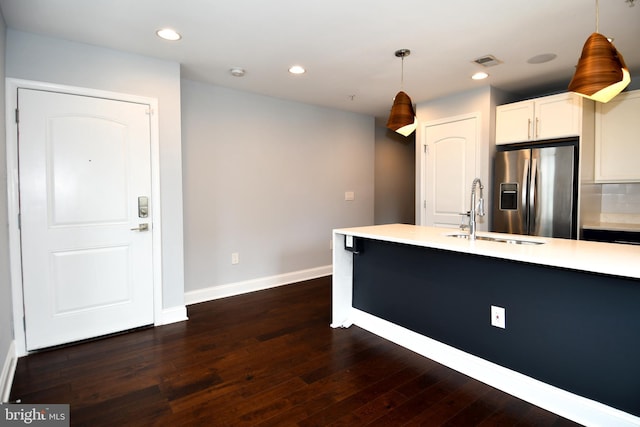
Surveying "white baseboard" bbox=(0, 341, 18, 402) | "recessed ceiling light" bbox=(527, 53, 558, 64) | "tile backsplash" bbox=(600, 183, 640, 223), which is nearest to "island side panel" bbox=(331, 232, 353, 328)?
"white baseboard" bbox=(0, 341, 18, 402)

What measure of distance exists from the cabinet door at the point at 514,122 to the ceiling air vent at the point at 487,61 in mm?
769

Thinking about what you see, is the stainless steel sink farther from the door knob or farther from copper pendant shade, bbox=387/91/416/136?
the door knob

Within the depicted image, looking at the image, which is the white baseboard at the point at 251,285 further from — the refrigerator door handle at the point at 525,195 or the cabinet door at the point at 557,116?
the cabinet door at the point at 557,116

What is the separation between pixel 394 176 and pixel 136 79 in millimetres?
4420

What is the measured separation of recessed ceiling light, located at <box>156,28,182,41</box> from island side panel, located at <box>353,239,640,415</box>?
240 cm

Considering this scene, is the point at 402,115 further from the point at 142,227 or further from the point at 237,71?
the point at 142,227

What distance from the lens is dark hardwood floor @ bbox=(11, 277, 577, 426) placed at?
72.5 inches

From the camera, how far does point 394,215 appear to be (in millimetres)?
6227

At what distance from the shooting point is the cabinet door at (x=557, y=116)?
3.31 meters

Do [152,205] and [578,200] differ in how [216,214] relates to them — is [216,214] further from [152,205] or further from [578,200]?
[578,200]

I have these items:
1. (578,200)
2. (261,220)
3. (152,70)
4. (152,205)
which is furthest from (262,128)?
(578,200)

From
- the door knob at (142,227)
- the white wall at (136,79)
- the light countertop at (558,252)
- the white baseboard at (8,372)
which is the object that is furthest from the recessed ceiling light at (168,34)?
the white baseboard at (8,372)

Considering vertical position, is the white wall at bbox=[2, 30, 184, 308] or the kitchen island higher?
the white wall at bbox=[2, 30, 184, 308]

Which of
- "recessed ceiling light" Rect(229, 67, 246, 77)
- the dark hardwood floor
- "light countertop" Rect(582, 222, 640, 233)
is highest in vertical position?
"recessed ceiling light" Rect(229, 67, 246, 77)
